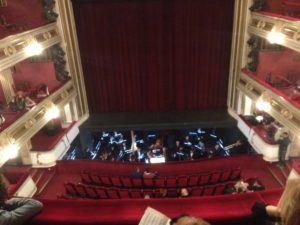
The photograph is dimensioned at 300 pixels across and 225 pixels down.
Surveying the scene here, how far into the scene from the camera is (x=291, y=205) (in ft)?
4.43

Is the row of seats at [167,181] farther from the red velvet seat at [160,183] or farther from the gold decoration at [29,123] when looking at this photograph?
the gold decoration at [29,123]

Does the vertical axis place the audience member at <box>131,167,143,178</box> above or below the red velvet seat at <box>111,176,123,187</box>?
below

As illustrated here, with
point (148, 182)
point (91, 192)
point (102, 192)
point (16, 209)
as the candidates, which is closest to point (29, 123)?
point (91, 192)

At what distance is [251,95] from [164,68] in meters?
3.30

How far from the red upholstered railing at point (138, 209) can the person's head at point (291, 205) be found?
0.49m

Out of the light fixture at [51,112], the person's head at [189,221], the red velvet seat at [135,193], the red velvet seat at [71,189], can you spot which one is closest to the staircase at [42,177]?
the red velvet seat at [71,189]

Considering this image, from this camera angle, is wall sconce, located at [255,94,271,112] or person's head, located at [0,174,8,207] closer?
person's head, located at [0,174,8,207]

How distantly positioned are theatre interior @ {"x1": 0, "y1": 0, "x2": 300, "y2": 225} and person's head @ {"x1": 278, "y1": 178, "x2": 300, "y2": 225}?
497cm

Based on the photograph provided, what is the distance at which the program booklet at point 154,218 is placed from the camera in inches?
68.3

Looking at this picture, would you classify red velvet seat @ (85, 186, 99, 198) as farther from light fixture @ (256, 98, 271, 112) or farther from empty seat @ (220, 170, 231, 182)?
light fixture @ (256, 98, 271, 112)

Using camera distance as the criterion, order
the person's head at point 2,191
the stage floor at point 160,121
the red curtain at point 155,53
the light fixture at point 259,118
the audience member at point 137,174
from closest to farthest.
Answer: the person's head at point 2,191
the audience member at point 137,174
the light fixture at point 259,118
the red curtain at point 155,53
the stage floor at point 160,121

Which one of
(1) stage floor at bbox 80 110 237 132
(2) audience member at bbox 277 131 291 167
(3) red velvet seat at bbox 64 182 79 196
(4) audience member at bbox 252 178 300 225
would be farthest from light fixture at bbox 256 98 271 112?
(4) audience member at bbox 252 178 300 225

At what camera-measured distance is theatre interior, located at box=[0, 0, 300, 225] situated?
24.4ft

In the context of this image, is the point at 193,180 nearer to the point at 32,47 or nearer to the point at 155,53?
the point at 155,53
